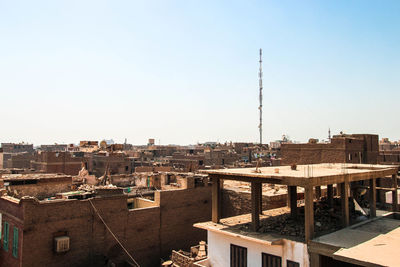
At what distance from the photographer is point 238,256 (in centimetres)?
1271

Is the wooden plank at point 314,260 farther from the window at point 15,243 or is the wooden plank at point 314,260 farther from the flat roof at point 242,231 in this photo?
the window at point 15,243

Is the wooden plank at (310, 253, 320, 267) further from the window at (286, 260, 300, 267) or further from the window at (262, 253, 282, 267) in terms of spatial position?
the window at (262, 253, 282, 267)

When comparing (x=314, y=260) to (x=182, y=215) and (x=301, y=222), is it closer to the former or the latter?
(x=301, y=222)

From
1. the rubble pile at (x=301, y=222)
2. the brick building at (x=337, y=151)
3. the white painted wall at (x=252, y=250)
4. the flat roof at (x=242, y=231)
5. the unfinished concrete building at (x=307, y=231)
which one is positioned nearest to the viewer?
the unfinished concrete building at (x=307, y=231)

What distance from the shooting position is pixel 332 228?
12.7 metres

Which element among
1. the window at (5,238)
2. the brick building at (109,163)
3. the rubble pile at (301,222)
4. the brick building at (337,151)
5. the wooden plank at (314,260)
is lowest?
the window at (5,238)

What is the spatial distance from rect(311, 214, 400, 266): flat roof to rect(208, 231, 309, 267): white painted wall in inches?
22.9

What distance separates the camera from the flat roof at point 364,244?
360 inches

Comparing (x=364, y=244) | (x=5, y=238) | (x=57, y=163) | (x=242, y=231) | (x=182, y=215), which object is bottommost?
(x=5, y=238)

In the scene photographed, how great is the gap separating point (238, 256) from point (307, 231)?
3.12 metres

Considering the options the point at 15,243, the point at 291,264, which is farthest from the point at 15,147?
the point at 291,264

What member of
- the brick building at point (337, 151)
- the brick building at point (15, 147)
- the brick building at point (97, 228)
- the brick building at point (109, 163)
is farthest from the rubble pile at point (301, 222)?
the brick building at point (15, 147)

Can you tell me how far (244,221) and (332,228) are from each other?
365 centimetres

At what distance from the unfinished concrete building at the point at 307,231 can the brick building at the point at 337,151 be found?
14.9 m
